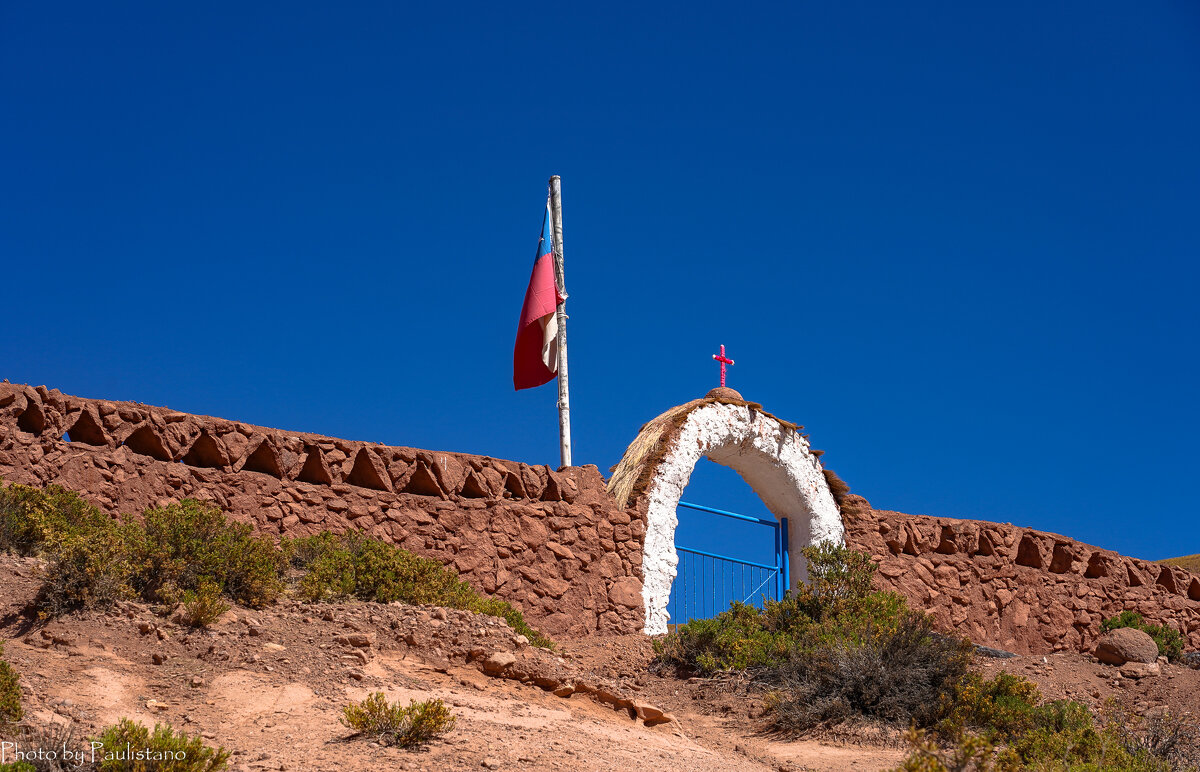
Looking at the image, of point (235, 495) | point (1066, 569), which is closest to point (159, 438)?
point (235, 495)

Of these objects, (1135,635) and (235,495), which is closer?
(235,495)

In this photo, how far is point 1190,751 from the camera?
21.7ft

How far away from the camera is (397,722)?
4.75 meters

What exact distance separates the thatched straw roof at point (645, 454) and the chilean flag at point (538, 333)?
1.61 meters

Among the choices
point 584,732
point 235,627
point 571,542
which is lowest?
point 584,732

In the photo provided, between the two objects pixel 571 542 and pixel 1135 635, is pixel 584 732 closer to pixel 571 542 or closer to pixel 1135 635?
pixel 571 542

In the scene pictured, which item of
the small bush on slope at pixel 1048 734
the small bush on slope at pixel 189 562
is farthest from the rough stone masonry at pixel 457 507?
the small bush on slope at pixel 1048 734

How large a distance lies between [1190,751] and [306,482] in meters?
6.98

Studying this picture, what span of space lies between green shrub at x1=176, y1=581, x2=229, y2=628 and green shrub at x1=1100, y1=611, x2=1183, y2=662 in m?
10.8

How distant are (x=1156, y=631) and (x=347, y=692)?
37.1ft

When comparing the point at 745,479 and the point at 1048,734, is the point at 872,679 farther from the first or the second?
the point at 745,479

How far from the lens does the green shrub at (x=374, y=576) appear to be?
678 centimetres

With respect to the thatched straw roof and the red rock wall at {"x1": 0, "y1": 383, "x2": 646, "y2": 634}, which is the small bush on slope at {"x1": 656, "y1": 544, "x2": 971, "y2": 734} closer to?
the red rock wall at {"x1": 0, "y1": 383, "x2": 646, "y2": 634}

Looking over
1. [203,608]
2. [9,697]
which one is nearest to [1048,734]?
[203,608]
